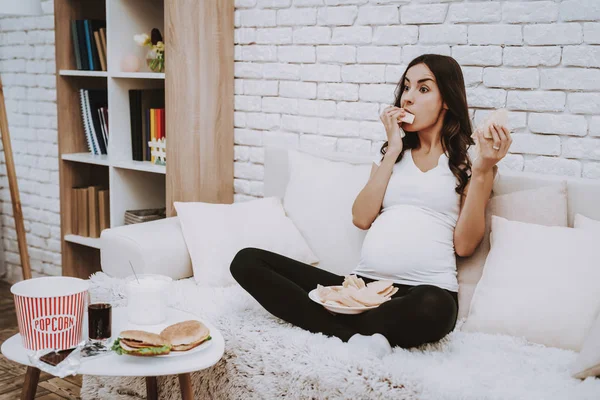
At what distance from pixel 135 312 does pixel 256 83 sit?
1.53 metres

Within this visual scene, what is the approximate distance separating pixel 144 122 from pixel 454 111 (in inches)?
59.1

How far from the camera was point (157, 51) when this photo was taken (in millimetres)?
3004

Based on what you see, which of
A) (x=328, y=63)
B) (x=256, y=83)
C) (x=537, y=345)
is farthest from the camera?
(x=256, y=83)

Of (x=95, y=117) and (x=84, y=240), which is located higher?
(x=95, y=117)

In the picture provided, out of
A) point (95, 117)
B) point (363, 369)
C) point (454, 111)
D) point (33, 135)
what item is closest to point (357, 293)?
point (363, 369)

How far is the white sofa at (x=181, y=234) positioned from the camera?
6.62ft

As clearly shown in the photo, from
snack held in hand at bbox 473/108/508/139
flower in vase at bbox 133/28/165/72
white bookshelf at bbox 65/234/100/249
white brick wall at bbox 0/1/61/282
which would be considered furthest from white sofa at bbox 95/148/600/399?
white brick wall at bbox 0/1/61/282

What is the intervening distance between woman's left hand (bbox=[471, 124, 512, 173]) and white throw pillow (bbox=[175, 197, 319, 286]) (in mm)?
713

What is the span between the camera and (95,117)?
3.26m

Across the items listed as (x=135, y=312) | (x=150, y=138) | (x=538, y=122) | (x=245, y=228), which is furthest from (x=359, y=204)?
(x=150, y=138)

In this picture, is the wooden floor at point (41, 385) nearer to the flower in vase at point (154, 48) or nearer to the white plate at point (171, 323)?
the white plate at point (171, 323)

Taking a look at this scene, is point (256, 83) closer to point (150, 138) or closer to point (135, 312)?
point (150, 138)

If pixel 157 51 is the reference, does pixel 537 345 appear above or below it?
below

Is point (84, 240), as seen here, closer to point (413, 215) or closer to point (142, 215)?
point (142, 215)
